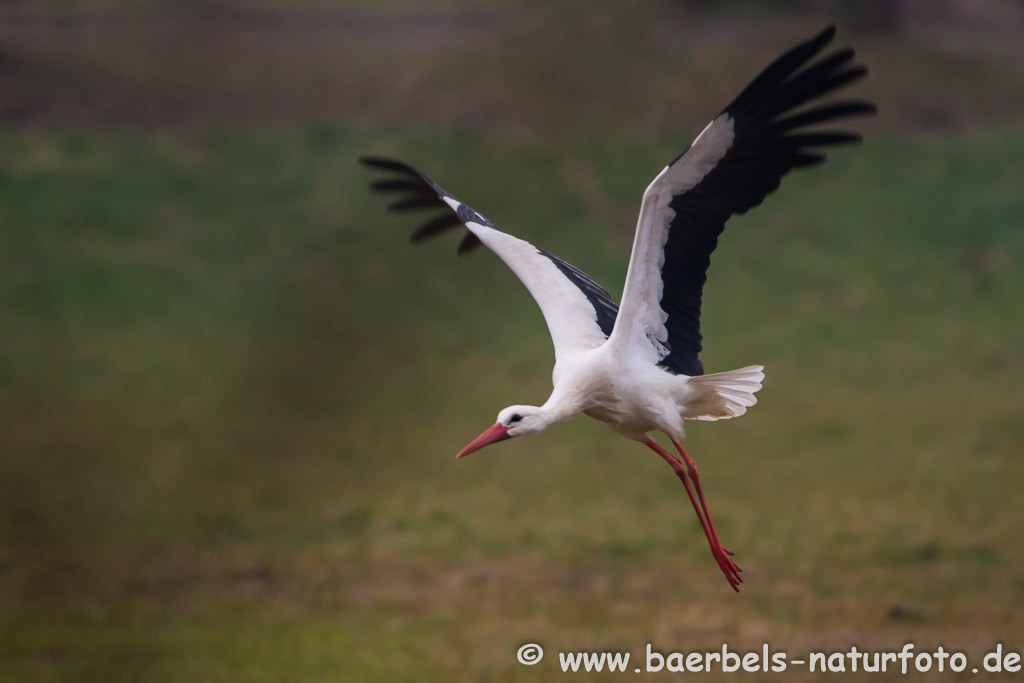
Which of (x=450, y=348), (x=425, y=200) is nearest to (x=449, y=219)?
(x=425, y=200)

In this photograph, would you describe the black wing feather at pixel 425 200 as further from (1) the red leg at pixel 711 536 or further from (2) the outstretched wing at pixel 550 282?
(1) the red leg at pixel 711 536

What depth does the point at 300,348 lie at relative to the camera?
18.7 meters

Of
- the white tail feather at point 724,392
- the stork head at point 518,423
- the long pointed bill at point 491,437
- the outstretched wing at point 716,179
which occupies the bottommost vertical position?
the long pointed bill at point 491,437

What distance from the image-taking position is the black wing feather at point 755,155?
21.1 feet

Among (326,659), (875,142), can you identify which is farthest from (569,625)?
(875,142)

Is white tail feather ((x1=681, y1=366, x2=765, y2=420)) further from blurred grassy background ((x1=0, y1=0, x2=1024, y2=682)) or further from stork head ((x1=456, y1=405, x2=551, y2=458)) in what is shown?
blurred grassy background ((x1=0, y1=0, x2=1024, y2=682))

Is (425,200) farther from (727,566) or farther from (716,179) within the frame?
(727,566)

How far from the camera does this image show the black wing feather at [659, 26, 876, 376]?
254 inches

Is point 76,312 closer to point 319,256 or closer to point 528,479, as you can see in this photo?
point 319,256

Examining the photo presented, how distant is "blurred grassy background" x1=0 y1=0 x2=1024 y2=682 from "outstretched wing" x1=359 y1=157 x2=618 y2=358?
5868 millimetres

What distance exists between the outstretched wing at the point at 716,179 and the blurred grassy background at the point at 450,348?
6.84m

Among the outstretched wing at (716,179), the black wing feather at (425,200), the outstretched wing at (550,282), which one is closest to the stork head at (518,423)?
the outstretched wing at (550,282)

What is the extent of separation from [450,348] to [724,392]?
14.5 m

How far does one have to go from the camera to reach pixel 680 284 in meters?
7.13
